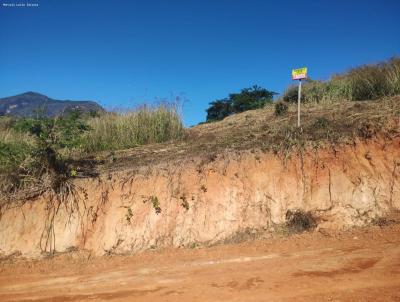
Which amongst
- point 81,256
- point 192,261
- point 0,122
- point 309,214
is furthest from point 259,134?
point 0,122

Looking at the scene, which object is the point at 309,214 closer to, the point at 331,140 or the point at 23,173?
the point at 331,140

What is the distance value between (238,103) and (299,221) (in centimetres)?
1189

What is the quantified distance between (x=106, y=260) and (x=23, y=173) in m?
2.78

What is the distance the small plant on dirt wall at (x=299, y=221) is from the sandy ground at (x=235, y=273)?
192mm

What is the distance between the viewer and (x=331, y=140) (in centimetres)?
742

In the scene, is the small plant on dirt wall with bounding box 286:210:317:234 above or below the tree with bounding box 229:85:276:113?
below

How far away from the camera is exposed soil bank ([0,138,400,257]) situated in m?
6.95

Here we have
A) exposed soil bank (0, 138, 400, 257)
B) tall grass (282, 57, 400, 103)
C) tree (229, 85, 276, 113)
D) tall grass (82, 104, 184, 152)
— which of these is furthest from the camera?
tree (229, 85, 276, 113)

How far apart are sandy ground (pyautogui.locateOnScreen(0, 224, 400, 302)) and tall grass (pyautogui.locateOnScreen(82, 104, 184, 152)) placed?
390cm

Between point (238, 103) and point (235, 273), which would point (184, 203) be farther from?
Result: point (238, 103)

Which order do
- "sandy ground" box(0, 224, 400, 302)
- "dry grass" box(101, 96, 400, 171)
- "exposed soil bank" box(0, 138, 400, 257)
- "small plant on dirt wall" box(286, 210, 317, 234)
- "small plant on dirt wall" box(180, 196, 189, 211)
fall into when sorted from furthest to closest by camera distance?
"dry grass" box(101, 96, 400, 171)
"small plant on dirt wall" box(180, 196, 189, 211)
"exposed soil bank" box(0, 138, 400, 257)
"small plant on dirt wall" box(286, 210, 317, 234)
"sandy ground" box(0, 224, 400, 302)

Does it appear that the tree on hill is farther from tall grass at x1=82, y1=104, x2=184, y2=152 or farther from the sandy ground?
the sandy ground

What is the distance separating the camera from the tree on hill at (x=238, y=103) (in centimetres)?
1791

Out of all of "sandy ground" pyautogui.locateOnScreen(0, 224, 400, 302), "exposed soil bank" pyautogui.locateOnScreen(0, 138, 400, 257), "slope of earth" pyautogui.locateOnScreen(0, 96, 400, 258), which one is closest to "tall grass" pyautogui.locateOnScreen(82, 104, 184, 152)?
"slope of earth" pyautogui.locateOnScreen(0, 96, 400, 258)
